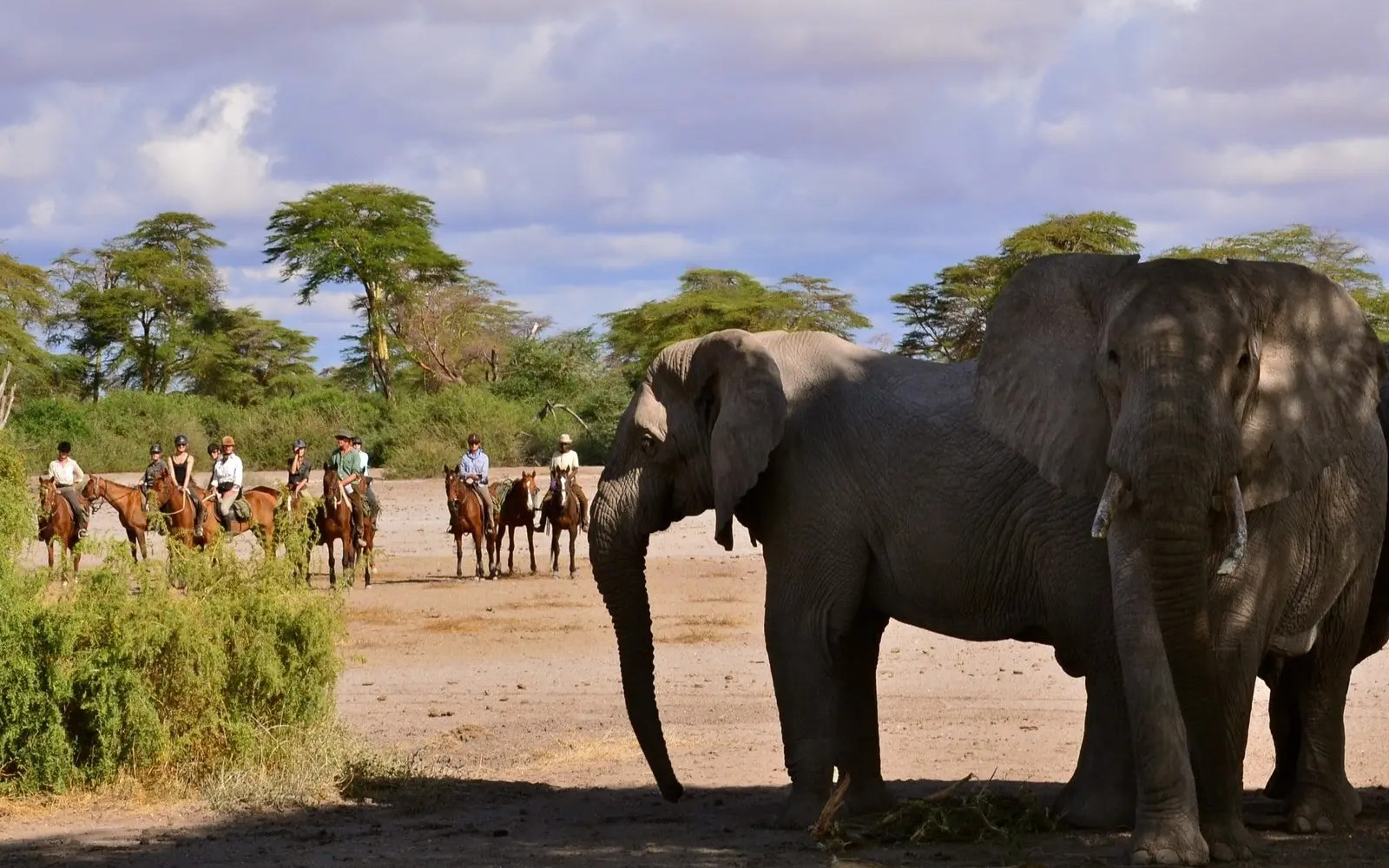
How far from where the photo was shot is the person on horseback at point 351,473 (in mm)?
24391

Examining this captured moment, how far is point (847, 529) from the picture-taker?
8492 millimetres

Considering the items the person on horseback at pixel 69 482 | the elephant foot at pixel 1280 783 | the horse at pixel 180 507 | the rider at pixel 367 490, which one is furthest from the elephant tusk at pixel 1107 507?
the person on horseback at pixel 69 482

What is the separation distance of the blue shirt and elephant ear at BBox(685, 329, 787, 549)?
17387mm

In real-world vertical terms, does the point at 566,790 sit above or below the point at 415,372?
below

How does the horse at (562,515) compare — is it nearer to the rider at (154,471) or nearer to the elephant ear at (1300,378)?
the rider at (154,471)

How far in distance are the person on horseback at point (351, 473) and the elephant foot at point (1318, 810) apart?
17609mm

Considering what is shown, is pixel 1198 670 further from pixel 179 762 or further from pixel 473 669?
pixel 473 669

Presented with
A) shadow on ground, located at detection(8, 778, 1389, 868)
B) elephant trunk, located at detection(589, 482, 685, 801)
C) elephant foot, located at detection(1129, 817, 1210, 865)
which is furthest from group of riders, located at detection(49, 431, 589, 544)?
elephant foot, located at detection(1129, 817, 1210, 865)

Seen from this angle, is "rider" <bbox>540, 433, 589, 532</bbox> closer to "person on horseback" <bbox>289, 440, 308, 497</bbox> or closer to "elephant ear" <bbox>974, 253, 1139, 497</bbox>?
"person on horseback" <bbox>289, 440, 308, 497</bbox>

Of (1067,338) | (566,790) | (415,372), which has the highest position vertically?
(415,372)

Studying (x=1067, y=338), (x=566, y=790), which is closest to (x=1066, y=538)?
(x=1067, y=338)

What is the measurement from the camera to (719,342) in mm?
8859

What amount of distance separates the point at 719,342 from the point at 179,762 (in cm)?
347

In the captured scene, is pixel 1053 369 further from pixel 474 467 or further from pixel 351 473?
pixel 474 467
